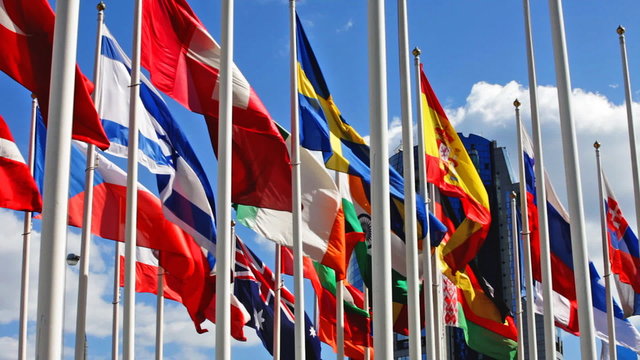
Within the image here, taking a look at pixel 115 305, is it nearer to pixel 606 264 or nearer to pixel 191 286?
pixel 191 286

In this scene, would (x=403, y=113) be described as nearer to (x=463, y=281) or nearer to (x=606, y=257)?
(x=463, y=281)

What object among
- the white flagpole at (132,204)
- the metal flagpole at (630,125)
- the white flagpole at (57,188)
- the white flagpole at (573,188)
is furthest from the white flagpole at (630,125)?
the white flagpole at (57,188)

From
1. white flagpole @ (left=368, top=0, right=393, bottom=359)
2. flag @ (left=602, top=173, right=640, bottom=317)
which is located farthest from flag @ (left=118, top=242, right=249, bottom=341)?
flag @ (left=602, top=173, right=640, bottom=317)

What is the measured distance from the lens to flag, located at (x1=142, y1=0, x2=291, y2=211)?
2103cm

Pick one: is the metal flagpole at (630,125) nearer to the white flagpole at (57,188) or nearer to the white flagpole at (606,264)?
the white flagpole at (606,264)

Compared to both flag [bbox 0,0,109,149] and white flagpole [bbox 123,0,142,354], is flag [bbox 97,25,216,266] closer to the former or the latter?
white flagpole [bbox 123,0,142,354]

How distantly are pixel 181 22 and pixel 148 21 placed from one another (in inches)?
34.3

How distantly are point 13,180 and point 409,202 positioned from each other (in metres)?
8.62

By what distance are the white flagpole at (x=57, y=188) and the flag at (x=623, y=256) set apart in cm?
2505

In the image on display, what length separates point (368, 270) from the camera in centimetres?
2789

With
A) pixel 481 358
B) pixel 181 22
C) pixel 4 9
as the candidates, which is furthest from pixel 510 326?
pixel 481 358

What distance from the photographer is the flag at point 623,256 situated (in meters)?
34.2

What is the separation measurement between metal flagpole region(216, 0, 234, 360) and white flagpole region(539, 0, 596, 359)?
23.5 ft

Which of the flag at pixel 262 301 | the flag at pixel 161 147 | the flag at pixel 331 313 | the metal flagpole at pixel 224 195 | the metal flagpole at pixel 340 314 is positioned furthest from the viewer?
the flag at pixel 262 301
